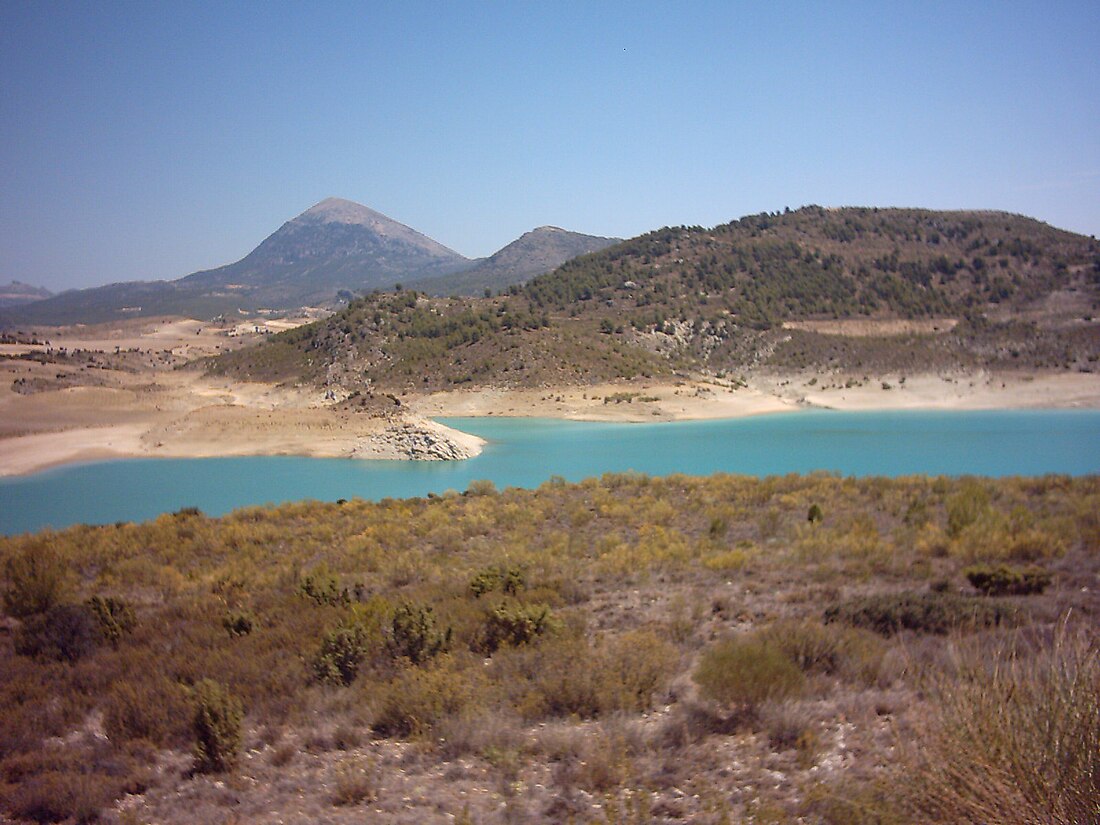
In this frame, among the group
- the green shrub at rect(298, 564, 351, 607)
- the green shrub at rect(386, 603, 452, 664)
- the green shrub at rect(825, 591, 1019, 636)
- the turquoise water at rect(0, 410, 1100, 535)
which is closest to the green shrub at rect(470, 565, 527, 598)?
the green shrub at rect(298, 564, 351, 607)

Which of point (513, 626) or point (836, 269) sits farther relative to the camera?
point (836, 269)

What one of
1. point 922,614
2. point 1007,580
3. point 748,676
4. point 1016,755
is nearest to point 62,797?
point 748,676

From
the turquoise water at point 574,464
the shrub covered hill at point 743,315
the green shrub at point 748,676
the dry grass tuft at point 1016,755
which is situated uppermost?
the shrub covered hill at point 743,315

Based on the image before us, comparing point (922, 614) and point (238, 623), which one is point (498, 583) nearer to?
point (238, 623)

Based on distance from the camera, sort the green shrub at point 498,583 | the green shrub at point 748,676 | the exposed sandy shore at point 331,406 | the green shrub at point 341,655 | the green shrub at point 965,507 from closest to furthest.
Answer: the green shrub at point 748,676 < the green shrub at point 341,655 < the green shrub at point 498,583 < the green shrub at point 965,507 < the exposed sandy shore at point 331,406

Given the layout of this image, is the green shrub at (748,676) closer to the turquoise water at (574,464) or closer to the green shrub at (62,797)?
the green shrub at (62,797)

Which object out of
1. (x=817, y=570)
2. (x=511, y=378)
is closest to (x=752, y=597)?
(x=817, y=570)

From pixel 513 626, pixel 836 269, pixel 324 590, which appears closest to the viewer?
pixel 513 626

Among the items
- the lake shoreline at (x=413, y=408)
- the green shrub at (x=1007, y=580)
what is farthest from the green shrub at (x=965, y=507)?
the lake shoreline at (x=413, y=408)
